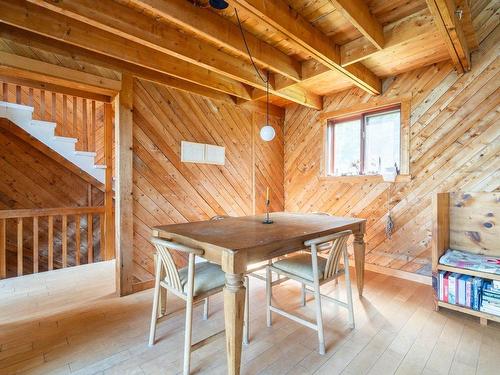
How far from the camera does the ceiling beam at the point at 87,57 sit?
217 centimetres

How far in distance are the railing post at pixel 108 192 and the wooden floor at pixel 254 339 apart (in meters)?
1.25

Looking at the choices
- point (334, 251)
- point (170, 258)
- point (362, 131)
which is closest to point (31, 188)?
point (170, 258)

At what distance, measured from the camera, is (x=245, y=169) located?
157 inches

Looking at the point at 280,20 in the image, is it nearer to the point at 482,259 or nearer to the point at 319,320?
the point at 319,320

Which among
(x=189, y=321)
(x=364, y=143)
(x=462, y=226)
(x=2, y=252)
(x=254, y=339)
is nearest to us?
(x=189, y=321)

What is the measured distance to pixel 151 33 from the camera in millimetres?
2150

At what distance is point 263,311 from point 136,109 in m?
2.50

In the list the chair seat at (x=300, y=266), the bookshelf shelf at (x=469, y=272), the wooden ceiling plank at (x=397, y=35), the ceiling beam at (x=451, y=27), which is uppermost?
the wooden ceiling plank at (x=397, y=35)

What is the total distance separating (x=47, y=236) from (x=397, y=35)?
5653mm

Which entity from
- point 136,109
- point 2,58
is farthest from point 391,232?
point 2,58

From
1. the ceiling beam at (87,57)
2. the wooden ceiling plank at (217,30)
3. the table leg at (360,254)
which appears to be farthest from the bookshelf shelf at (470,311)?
the ceiling beam at (87,57)

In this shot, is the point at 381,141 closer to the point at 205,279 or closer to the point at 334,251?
the point at 334,251

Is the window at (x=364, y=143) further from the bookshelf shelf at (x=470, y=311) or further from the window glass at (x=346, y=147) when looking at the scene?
the bookshelf shelf at (x=470, y=311)

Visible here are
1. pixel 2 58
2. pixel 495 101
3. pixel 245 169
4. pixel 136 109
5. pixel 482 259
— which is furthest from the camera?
pixel 245 169
